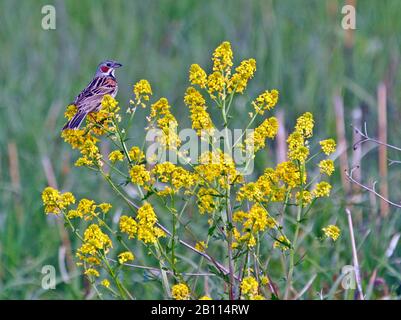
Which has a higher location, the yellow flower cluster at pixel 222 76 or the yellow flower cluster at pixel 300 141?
the yellow flower cluster at pixel 222 76

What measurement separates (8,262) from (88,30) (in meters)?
2.73

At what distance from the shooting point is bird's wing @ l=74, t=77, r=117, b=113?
150 inches

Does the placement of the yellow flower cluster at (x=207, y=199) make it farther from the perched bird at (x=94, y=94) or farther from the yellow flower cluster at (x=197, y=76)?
the perched bird at (x=94, y=94)

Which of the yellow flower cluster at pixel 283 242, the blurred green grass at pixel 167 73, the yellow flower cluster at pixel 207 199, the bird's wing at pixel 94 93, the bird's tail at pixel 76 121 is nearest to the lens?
the yellow flower cluster at pixel 283 242

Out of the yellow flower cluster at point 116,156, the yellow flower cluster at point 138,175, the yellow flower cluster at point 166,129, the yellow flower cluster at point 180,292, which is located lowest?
the yellow flower cluster at point 180,292

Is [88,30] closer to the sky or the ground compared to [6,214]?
closer to the sky

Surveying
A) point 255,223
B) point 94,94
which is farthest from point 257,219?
point 94,94

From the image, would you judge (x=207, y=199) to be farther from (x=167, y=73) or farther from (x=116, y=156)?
(x=167, y=73)

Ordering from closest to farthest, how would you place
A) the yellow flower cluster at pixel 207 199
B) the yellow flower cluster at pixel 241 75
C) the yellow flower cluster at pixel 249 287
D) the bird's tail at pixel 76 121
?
the yellow flower cluster at pixel 249 287 < the yellow flower cluster at pixel 207 199 < the yellow flower cluster at pixel 241 75 < the bird's tail at pixel 76 121

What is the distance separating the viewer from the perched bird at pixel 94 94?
3658 millimetres

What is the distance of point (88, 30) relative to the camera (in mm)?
7695

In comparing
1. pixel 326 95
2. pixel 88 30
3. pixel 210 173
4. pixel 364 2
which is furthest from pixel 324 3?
pixel 210 173

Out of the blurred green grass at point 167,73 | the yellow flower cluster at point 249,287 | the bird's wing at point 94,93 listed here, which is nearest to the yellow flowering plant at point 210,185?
the yellow flower cluster at point 249,287
